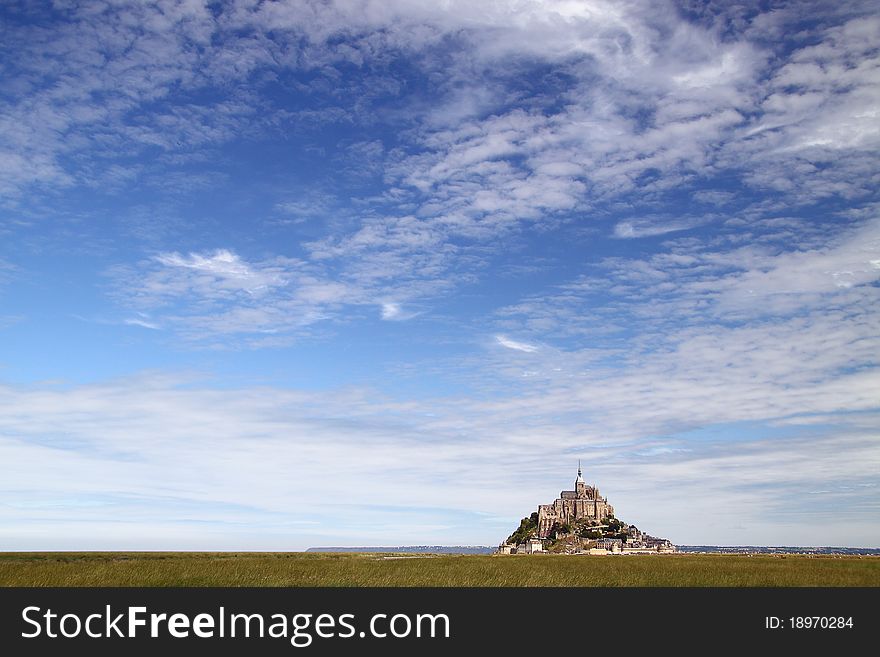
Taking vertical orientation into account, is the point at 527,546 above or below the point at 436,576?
below

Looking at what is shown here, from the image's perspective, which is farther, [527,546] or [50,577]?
[527,546]
